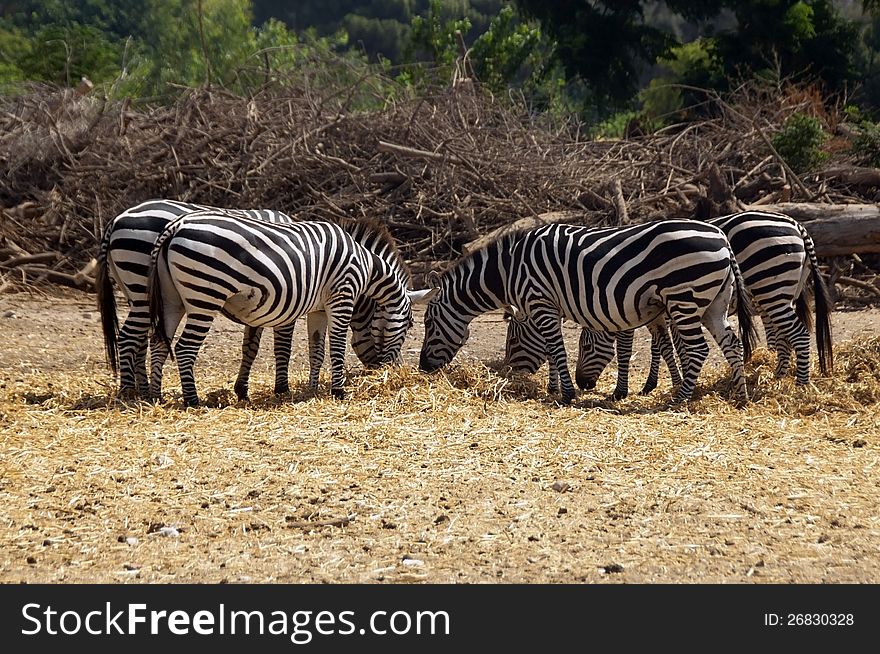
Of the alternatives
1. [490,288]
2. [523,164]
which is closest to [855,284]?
[523,164]

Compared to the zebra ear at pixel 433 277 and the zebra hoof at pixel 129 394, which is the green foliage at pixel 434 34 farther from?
the zebra hoof at pixel 129 394

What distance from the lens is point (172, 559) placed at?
14.7 feet

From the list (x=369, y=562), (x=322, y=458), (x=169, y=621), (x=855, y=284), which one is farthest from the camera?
(x=855, y=284)

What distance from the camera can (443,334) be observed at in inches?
356

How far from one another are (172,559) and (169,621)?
0.70 metres

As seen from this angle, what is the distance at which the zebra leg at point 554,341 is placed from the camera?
8203mm

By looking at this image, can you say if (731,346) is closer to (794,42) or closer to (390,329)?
→ (390,329)

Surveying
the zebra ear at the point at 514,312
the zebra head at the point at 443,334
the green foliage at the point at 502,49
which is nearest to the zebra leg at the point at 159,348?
the zebra head at the point at 443,334

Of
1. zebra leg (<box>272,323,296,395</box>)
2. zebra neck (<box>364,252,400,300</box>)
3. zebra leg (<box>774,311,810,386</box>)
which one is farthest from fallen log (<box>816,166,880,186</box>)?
zebra leg (<box>272,323,296,395</box>)

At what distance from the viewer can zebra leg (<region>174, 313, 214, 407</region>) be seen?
7316 millimetres

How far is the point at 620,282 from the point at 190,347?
3276mm

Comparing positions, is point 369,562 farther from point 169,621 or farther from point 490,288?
point 490,288

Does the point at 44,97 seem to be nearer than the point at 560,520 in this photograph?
No

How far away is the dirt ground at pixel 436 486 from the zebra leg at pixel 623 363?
32 centimetres
